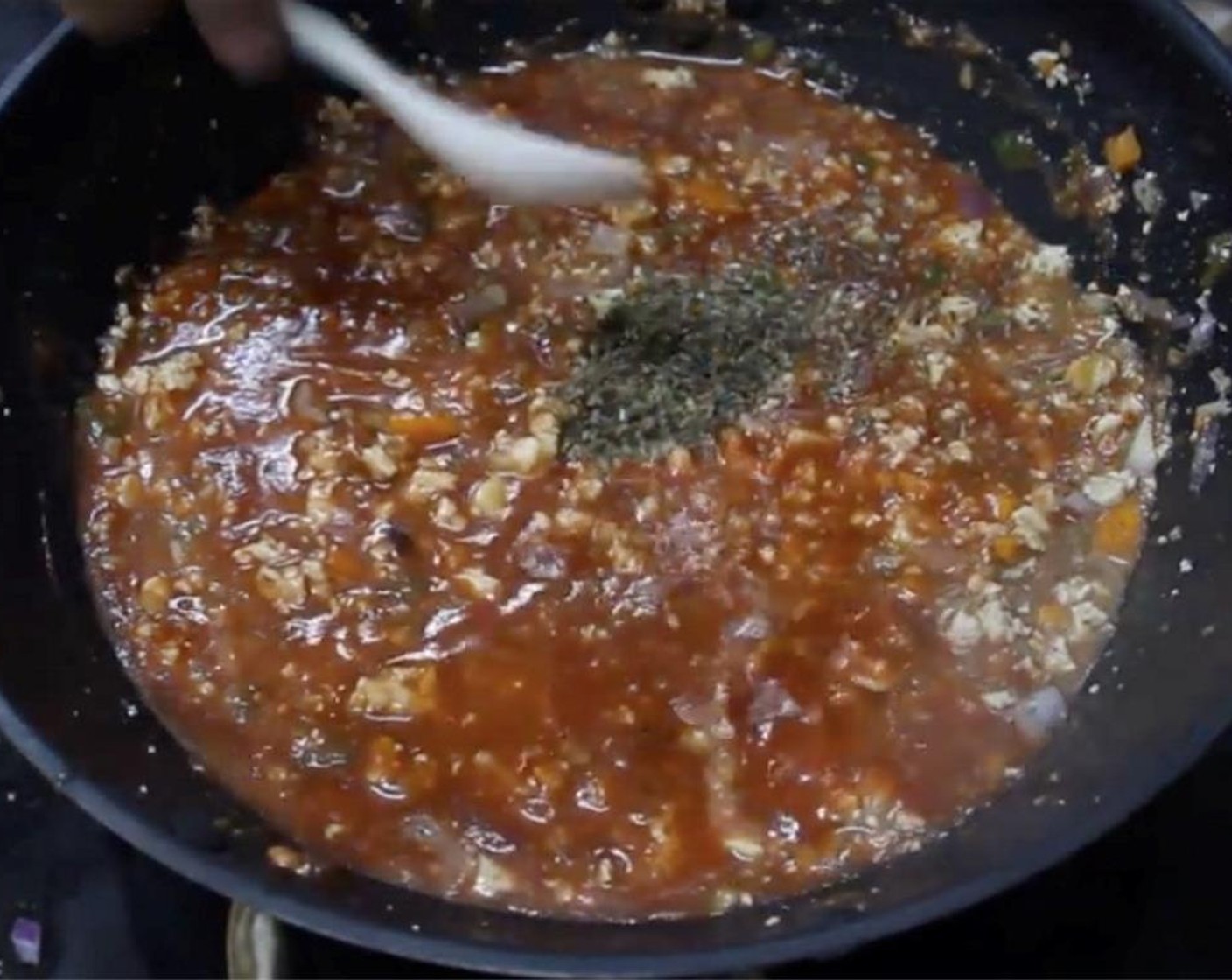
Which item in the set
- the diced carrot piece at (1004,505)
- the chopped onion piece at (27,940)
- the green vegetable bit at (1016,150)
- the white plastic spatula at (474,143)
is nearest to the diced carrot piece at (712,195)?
the white plastic spatula at (474,143)

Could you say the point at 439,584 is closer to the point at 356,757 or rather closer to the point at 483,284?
the point at 356,757

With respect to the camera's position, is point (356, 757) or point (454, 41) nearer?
point (356, 757)

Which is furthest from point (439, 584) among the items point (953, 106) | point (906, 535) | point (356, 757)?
point (953, 106)

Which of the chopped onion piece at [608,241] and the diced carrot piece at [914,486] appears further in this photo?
the chopped onion piece at [608,241]

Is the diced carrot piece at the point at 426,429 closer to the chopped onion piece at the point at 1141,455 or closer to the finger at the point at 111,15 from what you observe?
the finger at the point at 111,15

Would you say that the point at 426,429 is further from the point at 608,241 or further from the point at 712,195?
the point at 712,195

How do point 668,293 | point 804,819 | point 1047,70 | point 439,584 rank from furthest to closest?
point 1047,70, point 668,293, point 439,584, point 804,819

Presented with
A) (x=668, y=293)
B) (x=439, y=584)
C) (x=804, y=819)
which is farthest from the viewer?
(x=668, y=293)
